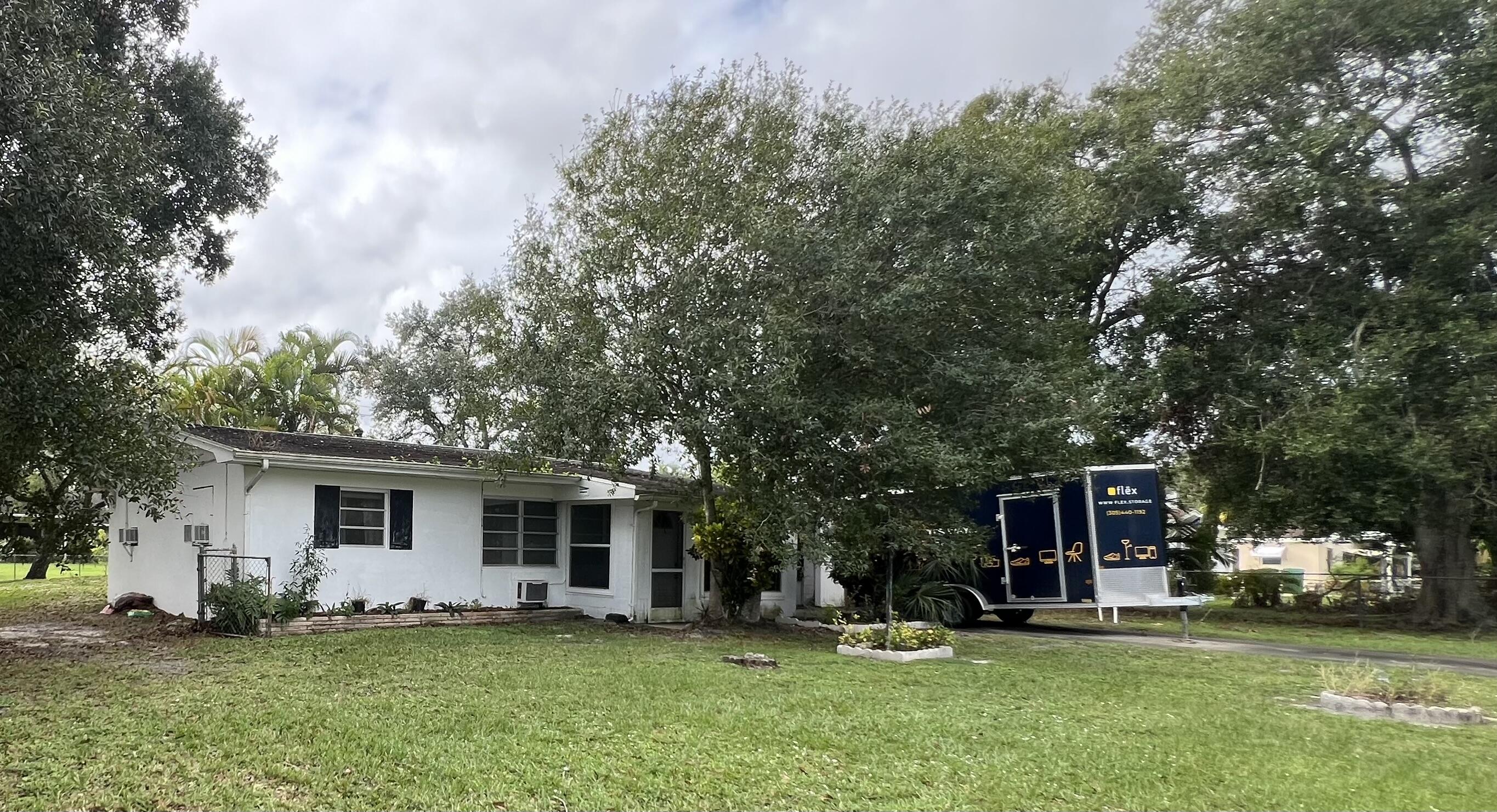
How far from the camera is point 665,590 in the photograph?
51.6 ft

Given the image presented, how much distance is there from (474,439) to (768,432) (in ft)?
64.3

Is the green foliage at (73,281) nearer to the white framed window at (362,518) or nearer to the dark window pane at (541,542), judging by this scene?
the white framed window at (362,518)

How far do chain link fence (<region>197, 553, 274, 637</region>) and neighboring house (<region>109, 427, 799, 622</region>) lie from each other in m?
0.21

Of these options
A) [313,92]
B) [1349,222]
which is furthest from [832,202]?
[1349,222]

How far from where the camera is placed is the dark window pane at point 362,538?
1388 cm

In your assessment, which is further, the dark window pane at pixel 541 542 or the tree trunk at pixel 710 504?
the dark window pane at pixel 541 542

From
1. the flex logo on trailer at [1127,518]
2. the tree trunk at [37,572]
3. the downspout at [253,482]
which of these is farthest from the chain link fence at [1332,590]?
the tree trunk at [37,572]

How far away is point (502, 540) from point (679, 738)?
976cm

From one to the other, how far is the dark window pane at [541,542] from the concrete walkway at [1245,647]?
7.14 m

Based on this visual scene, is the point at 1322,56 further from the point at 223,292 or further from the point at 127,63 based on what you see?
the point at 223,292

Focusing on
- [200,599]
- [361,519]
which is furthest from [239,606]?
[361,519]

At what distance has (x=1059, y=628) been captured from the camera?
16.8m

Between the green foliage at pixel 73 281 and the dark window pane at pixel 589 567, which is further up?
the green foliage at pixel 73 281

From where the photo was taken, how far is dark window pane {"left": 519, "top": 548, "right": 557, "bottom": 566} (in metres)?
15.9
